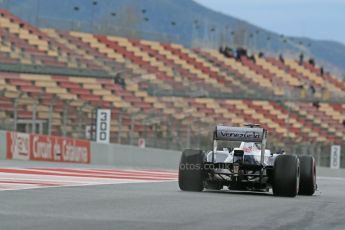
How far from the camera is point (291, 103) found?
159ft

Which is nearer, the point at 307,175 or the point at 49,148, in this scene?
the point at 307,175

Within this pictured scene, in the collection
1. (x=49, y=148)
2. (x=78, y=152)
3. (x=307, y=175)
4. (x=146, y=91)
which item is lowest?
(x=78, y=152)

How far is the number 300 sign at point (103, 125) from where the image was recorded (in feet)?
86.1

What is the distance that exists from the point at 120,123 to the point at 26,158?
4089 mm

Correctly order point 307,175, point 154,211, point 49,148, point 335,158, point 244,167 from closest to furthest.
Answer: point 154,211 → point 244,167 → point 307,175 → point 49,148 → point 335,158

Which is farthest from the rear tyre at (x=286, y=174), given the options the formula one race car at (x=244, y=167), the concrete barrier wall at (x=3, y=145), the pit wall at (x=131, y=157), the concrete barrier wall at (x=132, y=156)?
the concrete barrier wall at (x=132, y=156)

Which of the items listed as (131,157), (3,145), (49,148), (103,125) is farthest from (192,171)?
(131,157)

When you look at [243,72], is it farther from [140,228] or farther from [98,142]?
[140,228]

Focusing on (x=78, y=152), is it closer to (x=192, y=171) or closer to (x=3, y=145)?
(x=3, y=145)

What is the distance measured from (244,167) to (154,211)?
442 cm

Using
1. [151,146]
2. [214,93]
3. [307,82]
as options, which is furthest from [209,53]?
[151,146]

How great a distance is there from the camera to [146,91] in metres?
38.7

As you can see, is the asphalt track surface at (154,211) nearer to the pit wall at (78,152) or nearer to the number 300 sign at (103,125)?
the pit wall at (78,152)

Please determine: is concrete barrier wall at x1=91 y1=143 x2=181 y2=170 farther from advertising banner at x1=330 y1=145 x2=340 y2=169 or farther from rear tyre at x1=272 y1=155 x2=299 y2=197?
rear tyre at x1=272 y1=155 x2=299 y2=197
